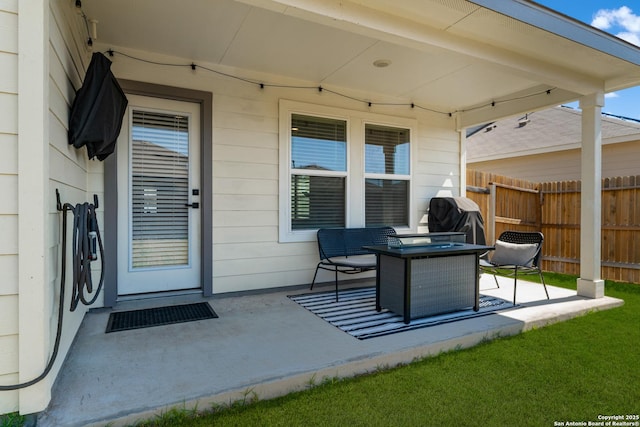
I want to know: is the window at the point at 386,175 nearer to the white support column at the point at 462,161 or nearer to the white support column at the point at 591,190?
the white support column at the point at 462,161

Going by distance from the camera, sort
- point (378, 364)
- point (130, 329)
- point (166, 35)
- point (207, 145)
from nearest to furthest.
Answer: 1. point (378, 364)
2. point (130, 329)
3. point (166, 35)
4. point (207, 145)

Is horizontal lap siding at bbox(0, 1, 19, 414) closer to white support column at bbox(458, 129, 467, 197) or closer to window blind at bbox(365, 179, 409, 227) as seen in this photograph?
window blind at bbox(365, 179, 409, 227)

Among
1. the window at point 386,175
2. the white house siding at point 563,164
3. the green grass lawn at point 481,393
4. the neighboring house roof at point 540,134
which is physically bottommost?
the green grass lawn at point 481,393

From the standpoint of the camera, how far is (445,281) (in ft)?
10.6

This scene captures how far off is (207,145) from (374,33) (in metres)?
2.02

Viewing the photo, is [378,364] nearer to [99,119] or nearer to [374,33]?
[374,33]

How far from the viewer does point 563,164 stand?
345 inches

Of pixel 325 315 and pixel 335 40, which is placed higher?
pixel 335 40

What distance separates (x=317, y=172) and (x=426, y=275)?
193cm

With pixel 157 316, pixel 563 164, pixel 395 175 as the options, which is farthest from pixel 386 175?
pixel 563 164

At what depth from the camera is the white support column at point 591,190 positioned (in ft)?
12.9

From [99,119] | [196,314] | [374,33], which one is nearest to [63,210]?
[99,119]

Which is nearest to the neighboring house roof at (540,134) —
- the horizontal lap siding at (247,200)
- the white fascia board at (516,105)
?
the white fascia board at (516,105)

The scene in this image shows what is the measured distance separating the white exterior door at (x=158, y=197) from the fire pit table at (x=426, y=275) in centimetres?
197
